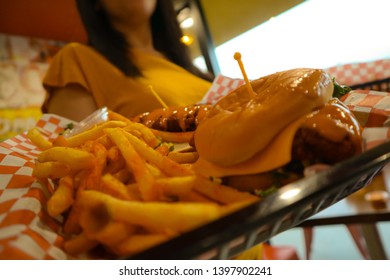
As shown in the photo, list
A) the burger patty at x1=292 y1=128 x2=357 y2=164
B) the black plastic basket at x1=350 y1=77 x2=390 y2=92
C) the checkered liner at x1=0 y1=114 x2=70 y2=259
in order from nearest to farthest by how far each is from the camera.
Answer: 1. the checkered liner at x1=0 y1=114 x2=70 y2=259
2. the burger patty at x1=292 y1=128 x2=357 y2=164
3. the black plastic basket at x1=350 y1=77 x2=390 y2=92

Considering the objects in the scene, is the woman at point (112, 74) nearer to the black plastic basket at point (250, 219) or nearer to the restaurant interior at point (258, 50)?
the restaurant interior at point (258, 50)

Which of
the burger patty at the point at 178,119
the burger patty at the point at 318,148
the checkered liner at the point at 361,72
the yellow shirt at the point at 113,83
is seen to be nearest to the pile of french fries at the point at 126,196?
the burger patty at the point at 318,148

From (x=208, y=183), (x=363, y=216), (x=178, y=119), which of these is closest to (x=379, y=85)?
(x=363, y=216)

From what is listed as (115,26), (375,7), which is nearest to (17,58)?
(115,26)

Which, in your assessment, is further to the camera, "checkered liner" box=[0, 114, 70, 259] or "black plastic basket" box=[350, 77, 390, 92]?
"black plastic basket" box=[350, 77, 390, 92]

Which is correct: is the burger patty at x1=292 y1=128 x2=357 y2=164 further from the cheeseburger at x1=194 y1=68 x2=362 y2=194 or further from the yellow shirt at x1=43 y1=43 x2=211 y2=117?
the yellow shirt at x1=43 y1=43 x2=211 y2=117

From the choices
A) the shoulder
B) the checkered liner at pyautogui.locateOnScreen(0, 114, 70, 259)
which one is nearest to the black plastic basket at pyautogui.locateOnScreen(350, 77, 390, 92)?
the shoulder
